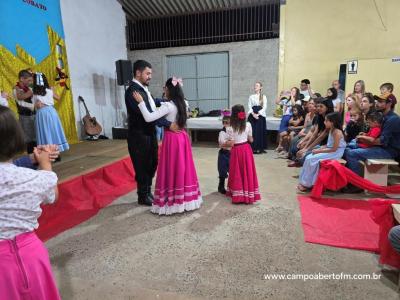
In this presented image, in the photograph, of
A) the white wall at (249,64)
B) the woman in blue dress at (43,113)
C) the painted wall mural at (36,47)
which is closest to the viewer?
the woman in blue dress at (43,113)

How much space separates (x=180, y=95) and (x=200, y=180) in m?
1.65

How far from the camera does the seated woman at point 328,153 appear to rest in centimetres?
324

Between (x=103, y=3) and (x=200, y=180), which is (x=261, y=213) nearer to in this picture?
(x=200, y=180)

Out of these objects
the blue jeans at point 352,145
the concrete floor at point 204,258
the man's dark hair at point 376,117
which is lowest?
the concrete floor at point 204,258

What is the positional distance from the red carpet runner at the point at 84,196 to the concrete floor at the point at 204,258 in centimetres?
14

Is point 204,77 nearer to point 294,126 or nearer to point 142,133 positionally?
point 294,126

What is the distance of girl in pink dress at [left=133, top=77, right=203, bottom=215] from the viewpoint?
2.56 meters

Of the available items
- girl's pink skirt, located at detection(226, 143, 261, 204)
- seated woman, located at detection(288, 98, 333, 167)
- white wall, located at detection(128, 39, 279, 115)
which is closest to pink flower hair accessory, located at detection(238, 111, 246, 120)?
girl's pink skirt, located at detection(226, 143, 261, 204)

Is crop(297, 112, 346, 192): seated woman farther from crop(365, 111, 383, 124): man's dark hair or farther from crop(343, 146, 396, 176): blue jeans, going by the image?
crop(365, 111, 383, 124): man's dark hair

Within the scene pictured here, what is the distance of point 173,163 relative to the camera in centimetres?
263

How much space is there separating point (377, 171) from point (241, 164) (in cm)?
153

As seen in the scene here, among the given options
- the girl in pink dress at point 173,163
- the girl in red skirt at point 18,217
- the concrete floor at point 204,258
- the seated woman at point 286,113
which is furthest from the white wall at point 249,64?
the girl in red skirt at point 18,217

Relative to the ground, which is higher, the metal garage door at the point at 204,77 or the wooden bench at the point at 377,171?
the metal garage door at the point at 204,77

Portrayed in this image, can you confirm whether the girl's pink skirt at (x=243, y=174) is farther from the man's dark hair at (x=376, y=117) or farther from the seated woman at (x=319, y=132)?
the man's dark hair at (x=376, y=117)
